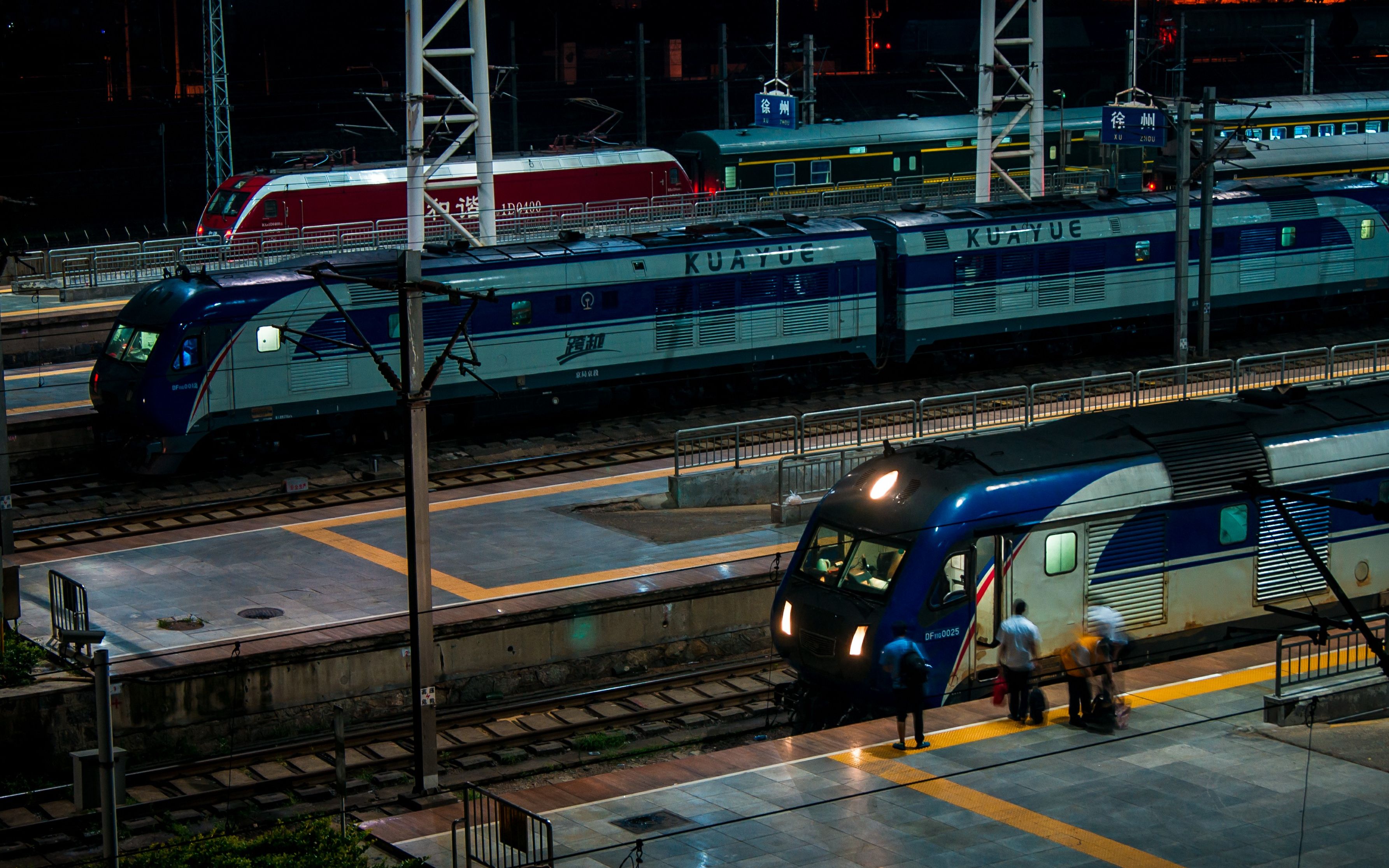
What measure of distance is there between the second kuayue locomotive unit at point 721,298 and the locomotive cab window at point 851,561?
9.84 metres

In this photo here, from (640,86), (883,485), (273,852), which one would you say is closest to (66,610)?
(273,852)

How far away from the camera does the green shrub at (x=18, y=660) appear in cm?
1902

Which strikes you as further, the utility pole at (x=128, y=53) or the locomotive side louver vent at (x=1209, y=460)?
the utility pole at (x=128, y=53)

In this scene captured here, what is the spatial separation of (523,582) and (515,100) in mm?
33483

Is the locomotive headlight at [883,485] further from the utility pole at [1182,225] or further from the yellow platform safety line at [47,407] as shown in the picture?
the yellow platform safety line at [47,407]

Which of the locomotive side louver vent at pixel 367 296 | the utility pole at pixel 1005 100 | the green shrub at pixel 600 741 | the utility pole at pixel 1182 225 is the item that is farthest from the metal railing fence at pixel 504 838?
the utility pole at pixel 1005 100

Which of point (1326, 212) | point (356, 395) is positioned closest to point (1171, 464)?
point (356, 395)

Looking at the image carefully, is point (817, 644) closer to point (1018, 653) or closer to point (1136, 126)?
point (1018, 653)

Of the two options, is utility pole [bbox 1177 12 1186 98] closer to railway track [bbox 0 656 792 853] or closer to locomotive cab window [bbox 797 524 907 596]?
railway track [bbox 0 656 792 853]

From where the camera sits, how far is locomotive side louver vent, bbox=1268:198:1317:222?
40.5 m

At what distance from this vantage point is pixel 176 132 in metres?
59.6

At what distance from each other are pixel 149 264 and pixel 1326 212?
29.7 m

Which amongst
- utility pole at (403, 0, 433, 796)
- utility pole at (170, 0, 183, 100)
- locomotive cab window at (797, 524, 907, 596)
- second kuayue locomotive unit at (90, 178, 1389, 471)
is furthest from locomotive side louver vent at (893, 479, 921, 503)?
utility pole at (170, 0, 183, 100)

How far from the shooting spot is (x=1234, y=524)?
2028 centimetres
